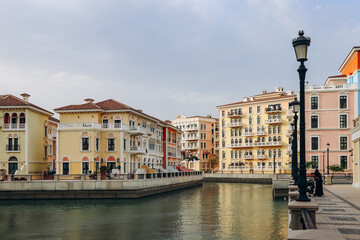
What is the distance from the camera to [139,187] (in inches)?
1774

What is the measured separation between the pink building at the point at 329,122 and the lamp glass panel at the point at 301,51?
183ft

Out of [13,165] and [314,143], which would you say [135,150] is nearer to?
[13,165]

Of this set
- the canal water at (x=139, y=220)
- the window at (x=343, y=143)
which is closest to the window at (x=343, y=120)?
the window at (x=343, y=143)

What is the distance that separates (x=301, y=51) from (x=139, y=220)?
2084cm

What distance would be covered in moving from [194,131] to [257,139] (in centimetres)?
2959

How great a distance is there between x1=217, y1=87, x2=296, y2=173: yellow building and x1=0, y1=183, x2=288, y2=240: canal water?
50757mm

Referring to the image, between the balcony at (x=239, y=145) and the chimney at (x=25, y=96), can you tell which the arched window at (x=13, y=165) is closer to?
the chimney at (x=25, y=96)

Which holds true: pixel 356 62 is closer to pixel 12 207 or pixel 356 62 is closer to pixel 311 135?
pixel 311 135

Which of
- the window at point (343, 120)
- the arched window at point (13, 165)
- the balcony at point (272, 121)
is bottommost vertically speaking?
the arched window at point (13, 165)

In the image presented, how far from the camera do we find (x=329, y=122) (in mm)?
65562

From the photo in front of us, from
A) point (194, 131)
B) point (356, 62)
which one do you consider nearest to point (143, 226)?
point (356, 62)

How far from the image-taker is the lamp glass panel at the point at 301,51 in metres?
11.4

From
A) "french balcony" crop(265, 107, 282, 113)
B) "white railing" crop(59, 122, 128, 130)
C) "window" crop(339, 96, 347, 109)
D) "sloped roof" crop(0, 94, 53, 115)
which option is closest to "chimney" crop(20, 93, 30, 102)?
"sloped roof" crop(0, 94, 53, 115)

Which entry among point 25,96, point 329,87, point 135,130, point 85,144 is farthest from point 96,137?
point 329,87
